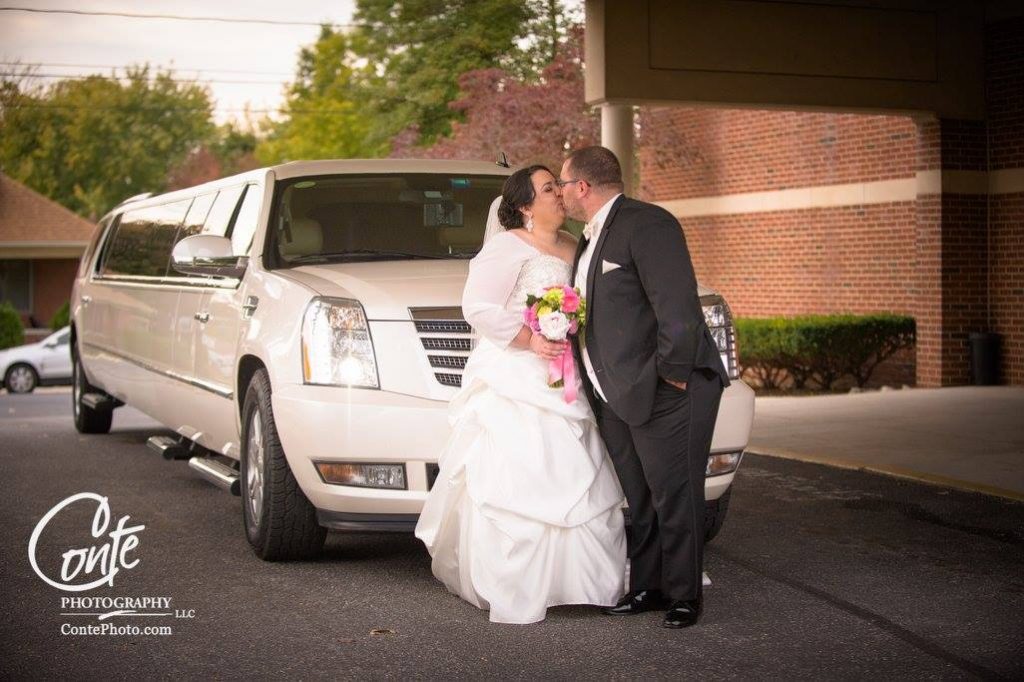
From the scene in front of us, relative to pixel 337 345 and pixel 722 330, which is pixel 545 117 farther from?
pixel 337 345

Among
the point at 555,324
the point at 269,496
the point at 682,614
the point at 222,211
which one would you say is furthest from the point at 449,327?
the point at 222,211

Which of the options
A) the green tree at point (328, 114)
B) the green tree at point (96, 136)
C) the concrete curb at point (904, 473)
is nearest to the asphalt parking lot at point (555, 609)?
the concrete curb at point (904, 473)

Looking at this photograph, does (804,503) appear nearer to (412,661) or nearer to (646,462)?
(646,462)

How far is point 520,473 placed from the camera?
636 cm

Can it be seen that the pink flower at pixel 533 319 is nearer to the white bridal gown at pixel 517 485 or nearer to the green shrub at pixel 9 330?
the white bridal gown at pixel 517 485

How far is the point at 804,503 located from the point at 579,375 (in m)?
3.56

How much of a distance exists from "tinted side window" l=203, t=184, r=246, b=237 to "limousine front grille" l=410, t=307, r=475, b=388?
2.35 metres

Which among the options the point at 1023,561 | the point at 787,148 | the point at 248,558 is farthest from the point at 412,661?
the point at 787,148

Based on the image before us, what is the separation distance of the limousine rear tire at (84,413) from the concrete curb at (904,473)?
634 cm

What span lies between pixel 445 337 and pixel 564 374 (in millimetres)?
794

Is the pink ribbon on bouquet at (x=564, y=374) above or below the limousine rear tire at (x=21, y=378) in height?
above

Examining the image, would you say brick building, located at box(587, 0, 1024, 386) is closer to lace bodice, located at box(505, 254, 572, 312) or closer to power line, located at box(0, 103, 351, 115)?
lace bodice, located at box(505, 254, 572, 312)

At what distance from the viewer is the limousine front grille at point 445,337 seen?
7.00 meters

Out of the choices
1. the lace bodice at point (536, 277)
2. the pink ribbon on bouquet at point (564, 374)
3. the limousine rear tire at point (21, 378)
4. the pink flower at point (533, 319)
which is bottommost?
the limousine rear tire at point (21, 378)
